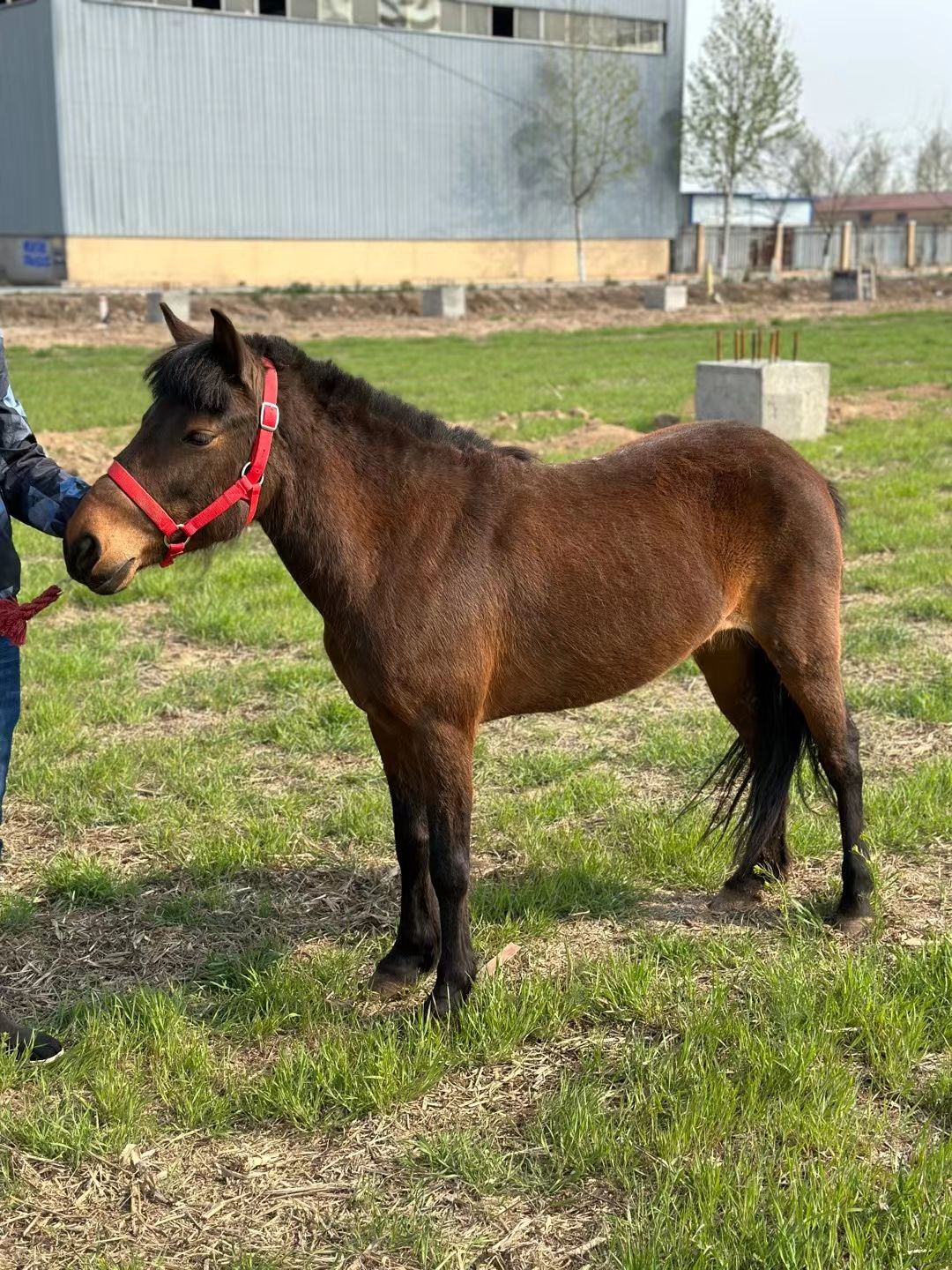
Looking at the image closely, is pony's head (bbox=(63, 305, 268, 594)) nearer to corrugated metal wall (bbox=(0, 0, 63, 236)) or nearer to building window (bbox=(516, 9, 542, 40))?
corrugated metal wall (bbox=(0, 0, 63, 236))

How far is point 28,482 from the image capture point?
3770mm

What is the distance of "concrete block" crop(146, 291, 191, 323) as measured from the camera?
33.2 meters

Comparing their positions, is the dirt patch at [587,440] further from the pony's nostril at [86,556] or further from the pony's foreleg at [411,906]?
the pony's nostril at [86,556]

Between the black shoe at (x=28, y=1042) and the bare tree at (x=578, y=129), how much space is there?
52.3m

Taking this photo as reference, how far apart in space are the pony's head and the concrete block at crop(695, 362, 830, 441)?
36.3 ft

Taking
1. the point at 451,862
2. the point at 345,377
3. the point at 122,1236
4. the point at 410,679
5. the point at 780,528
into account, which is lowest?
the point at 122,1236

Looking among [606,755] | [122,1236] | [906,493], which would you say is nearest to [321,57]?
[906,493]

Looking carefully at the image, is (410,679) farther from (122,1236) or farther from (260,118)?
(260,118)

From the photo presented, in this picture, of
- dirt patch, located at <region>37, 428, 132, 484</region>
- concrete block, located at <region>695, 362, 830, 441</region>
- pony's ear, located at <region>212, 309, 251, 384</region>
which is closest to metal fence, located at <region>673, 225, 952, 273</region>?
concrete block, located at <region>695, 362, 830, 441</region>

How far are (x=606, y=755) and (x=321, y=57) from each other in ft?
148

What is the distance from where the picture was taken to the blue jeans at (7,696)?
148 inches

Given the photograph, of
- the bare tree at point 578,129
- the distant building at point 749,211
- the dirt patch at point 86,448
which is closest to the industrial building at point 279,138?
the bare tree at point 578,129

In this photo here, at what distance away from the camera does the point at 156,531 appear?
3430 millimetres

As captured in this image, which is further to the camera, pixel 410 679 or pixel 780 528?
pixel 780 528
